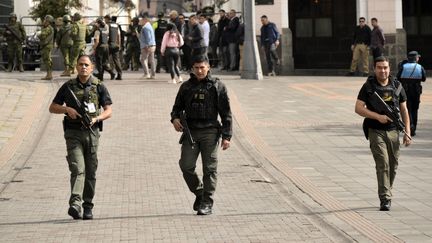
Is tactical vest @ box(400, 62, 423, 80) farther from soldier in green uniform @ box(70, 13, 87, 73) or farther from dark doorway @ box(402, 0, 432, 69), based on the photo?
dark doorway @ box(402, 0, 432, 69)

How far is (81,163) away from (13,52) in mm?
21916

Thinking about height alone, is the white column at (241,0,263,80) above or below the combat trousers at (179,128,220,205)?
above

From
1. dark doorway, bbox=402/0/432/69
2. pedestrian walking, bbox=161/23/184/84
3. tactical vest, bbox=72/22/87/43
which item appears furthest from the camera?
dark doorway, bbox=402/0/432/69

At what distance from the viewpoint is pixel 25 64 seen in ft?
111

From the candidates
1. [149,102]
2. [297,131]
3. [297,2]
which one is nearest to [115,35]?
[149,102]

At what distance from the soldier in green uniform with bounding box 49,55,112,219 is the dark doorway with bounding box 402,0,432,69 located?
A: 23.2m

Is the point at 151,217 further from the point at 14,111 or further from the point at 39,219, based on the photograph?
the point at 14,111

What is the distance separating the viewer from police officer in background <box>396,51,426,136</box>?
17.6 meters

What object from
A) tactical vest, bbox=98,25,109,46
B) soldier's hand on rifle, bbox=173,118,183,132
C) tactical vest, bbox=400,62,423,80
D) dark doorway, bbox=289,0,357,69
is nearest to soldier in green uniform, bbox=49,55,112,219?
soldier's hand on rifle, bbox=173,118,183,132

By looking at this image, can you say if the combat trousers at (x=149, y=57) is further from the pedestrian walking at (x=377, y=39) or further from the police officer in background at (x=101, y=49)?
the pedestrian walking at (x=377, y=39)

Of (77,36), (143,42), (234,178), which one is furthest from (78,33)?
(234,178)

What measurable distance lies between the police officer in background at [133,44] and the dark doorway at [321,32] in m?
4.91

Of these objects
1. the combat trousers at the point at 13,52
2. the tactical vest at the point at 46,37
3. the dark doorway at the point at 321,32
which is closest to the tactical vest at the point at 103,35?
the tactical vest at the point at 46,37

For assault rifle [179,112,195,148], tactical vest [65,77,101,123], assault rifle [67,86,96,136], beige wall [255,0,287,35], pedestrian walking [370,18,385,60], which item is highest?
beige wall [255,0,287,35]
